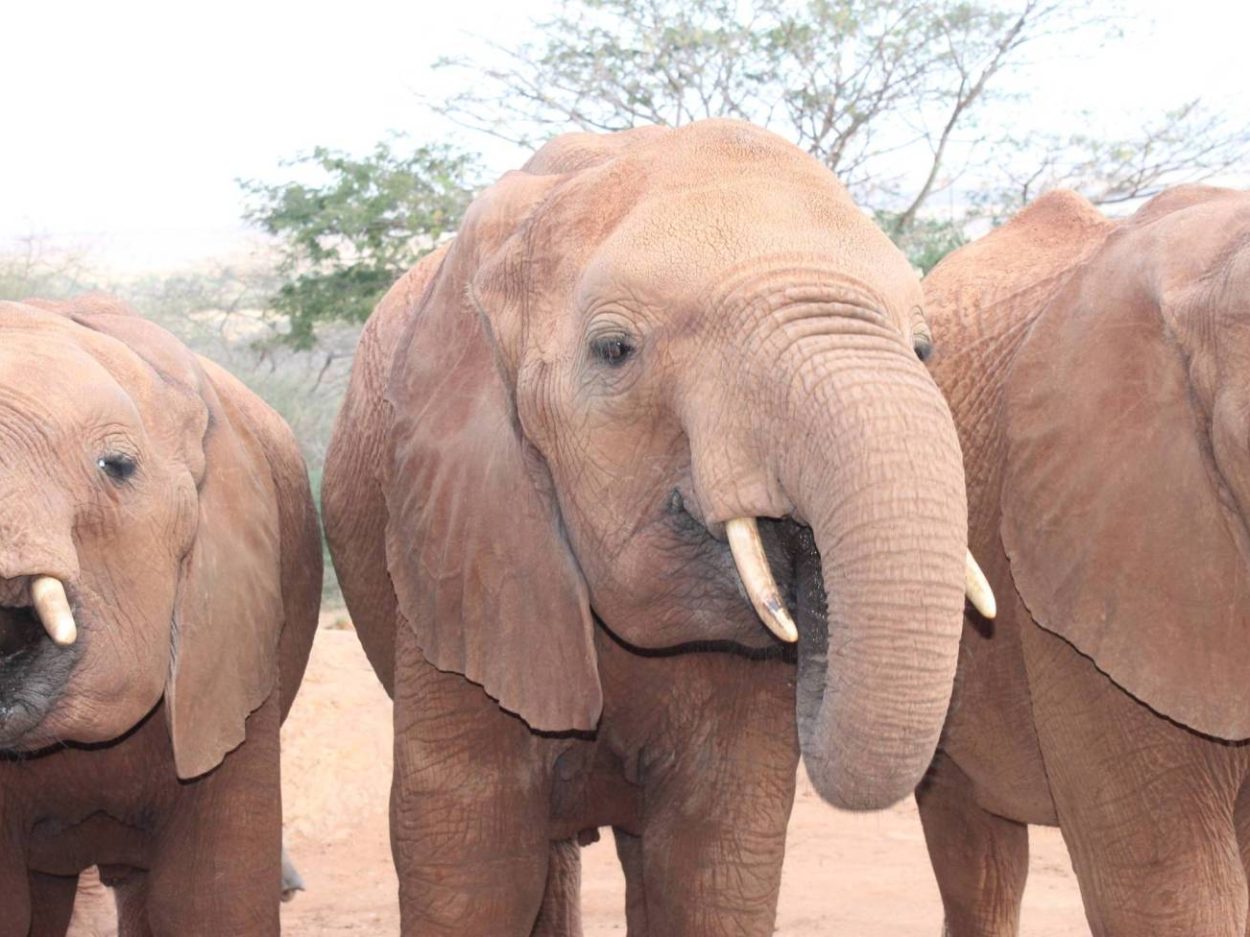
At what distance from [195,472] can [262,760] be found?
65 centimetres

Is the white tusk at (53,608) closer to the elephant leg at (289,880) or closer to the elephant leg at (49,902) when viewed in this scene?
→ the elephant leg at (49,902)

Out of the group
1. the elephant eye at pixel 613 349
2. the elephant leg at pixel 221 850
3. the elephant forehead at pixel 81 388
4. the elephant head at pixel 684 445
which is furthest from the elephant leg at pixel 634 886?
the elephant eye at pixel 613 349

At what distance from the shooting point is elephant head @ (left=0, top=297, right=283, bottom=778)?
3.28m

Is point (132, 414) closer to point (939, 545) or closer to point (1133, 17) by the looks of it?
point (939, 545)

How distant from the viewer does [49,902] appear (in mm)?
4582

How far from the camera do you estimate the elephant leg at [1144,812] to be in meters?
3.53

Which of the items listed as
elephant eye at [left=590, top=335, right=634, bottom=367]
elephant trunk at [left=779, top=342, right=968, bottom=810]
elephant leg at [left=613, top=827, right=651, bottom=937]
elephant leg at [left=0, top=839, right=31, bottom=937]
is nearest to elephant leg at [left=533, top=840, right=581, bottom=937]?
elephant leg at [left=613, top=827, right=651, bottom=937]

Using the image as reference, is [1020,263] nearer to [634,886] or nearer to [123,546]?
[634,886]

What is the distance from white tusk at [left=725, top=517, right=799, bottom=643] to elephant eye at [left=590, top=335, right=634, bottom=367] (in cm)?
32

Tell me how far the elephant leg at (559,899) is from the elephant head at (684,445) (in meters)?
1.63

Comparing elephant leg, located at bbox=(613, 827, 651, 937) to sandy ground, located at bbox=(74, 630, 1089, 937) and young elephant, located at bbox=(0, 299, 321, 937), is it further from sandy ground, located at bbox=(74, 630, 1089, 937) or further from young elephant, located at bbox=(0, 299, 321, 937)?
sandy ground, located at bbox=(74, 630, 1089, 937)

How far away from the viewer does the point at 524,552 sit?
10.8 ft

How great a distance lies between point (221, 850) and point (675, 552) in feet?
4.92

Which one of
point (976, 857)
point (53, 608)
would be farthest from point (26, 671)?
point (976, 857)
